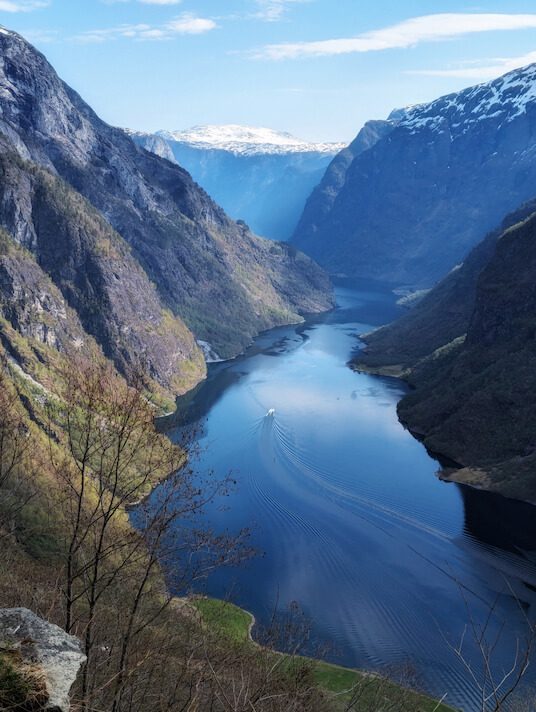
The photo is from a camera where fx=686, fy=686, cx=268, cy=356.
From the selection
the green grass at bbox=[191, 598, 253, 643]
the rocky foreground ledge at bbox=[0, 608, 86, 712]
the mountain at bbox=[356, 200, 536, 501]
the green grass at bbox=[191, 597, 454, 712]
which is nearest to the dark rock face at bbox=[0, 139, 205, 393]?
the mountain at bbox=[356, 200, 536, 501]

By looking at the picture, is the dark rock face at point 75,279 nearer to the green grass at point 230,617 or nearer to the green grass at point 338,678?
the green grass at point 230,617

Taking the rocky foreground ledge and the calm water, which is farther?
the calm water

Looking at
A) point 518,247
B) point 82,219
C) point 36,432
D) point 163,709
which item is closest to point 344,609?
point 36,432

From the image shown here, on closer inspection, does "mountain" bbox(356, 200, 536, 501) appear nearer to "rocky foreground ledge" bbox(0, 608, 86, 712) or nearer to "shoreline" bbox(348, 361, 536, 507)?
"shoreline" bbox(348, 361, 536, 507)

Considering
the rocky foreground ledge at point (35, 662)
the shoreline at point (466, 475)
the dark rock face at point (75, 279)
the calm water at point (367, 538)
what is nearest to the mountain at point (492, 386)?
the shoreline at point (466, 475)

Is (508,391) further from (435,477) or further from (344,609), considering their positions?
(344,609)

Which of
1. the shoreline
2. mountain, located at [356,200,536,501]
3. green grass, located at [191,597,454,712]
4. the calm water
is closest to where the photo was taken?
green grass, located at [191,597,454,712]

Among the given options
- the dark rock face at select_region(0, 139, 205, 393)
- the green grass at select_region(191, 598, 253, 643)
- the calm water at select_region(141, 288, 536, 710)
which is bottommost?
the calm water at select_region(141, 288, 536, 710)
